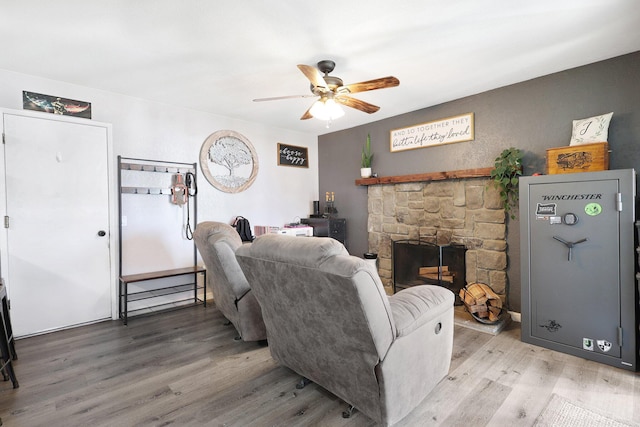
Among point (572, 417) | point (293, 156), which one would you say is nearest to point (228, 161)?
point (293, 156)

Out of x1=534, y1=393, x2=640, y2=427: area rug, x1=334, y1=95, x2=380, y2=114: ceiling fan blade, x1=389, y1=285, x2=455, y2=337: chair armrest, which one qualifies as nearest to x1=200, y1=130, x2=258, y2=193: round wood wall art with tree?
x1=334, y1=95, x2=380, y2=114: ceiling fan blade

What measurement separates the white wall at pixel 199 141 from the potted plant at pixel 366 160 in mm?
1051

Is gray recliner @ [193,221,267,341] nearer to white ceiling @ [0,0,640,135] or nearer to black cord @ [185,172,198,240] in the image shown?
black cord @ [185,172,198,240]

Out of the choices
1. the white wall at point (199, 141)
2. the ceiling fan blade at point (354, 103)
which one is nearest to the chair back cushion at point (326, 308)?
the ceiling fan blade at point (354, 103)

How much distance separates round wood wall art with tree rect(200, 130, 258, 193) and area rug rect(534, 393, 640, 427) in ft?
12.8

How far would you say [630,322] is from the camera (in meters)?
2.26

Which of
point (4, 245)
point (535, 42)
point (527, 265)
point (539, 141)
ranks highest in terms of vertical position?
point (535, 42)

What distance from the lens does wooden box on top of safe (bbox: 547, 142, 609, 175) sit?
8.11 ft

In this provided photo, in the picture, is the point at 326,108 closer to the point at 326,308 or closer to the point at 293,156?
the point at 326,308

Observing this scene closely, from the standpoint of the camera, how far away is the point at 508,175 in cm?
319

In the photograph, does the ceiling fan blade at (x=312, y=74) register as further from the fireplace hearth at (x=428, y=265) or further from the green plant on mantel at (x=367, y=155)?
the fireplace hearth at (x=428, y=265)

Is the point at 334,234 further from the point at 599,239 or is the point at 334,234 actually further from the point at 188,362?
the point at 599,239

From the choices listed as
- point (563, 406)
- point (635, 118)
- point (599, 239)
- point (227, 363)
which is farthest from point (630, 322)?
point (227, 363)

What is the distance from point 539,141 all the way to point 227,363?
356 centimetres
